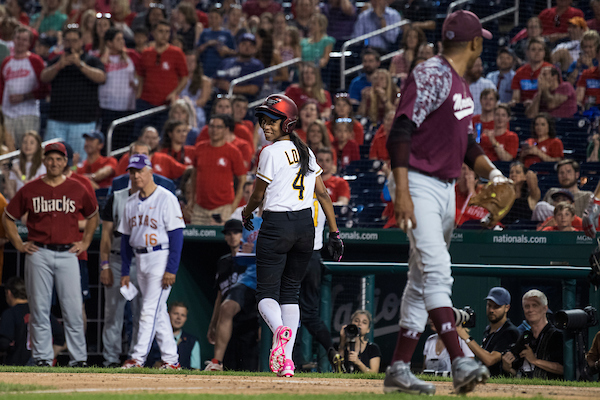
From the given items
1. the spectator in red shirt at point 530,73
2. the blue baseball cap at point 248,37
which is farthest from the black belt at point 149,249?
the blue baseball cap at point 248,37

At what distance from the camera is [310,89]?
42.1 feet

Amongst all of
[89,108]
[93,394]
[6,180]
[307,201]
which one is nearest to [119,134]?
[89,108]

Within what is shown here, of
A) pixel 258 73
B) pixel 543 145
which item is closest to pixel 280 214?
pixel 543 145

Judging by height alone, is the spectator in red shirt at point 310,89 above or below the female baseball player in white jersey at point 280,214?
above

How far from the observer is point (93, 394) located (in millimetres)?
4773

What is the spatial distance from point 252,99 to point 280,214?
8.40 meters

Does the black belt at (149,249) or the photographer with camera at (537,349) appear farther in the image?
the black belt at (149,249)

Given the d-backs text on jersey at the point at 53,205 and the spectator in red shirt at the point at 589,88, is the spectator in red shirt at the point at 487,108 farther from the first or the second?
the d-backs text on jersey at the point at 53,205

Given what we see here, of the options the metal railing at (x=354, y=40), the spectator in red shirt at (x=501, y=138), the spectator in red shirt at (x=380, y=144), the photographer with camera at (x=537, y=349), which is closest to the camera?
the photographer with camera at (x=537, y=349)

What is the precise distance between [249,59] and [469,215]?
582 centimetres

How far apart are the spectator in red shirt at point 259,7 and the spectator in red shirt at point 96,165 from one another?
5709 mm

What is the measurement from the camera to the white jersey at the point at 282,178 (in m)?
5.85

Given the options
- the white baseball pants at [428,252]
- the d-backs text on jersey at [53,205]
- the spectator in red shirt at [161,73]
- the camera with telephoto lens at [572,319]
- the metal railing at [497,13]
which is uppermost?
the metal railing at [497,13]

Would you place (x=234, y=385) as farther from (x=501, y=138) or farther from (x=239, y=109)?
(x=239, y=109)
